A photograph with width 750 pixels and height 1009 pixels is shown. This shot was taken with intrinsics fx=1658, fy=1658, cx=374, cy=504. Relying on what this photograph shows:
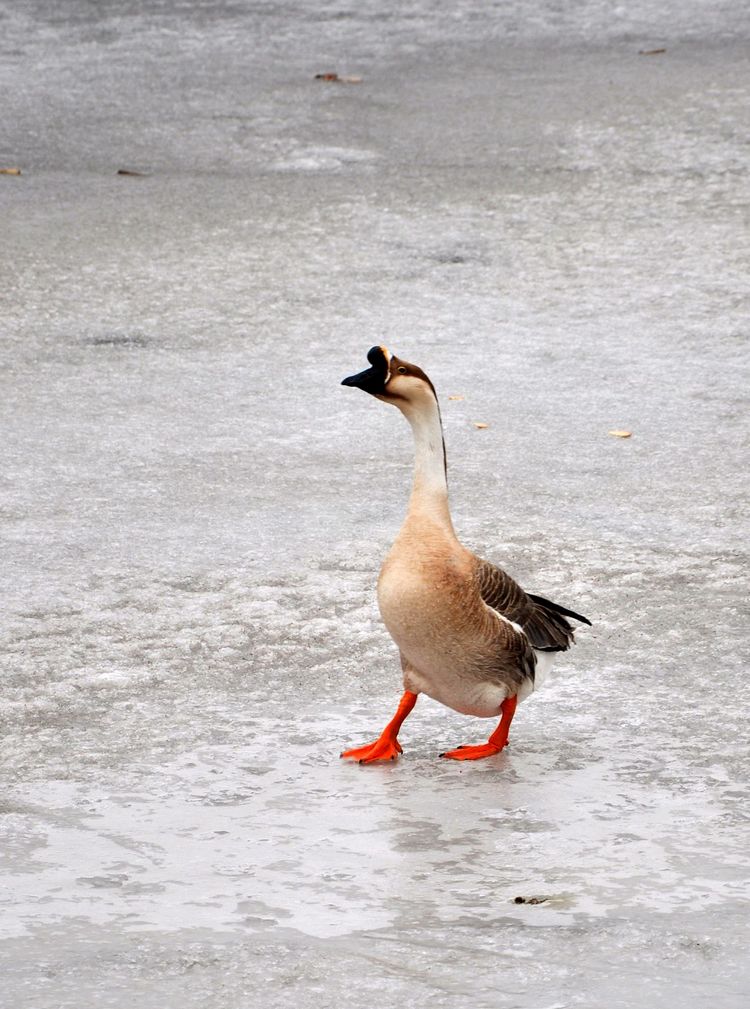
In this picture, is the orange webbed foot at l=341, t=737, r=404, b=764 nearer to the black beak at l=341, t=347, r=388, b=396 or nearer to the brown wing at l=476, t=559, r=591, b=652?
the brown wing at l=476, t=559, r=591, b=652

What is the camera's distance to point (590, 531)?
19.6 ft

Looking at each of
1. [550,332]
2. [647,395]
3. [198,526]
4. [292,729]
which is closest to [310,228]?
[550,332]

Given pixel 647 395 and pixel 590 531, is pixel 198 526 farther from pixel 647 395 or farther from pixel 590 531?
pixel 647 395

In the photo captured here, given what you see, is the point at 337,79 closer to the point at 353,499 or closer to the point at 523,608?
the point at 353,499

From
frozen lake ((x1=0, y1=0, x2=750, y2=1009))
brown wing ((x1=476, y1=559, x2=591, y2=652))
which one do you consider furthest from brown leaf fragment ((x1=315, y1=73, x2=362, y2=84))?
brown wing ((x1=476, y1=559, x2=591, y2=652))

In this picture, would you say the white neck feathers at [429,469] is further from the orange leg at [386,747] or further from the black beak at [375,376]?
the orange leg at [386,747]

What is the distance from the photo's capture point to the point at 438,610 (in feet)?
13.9

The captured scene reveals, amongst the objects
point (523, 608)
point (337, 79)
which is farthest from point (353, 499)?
point (337, 79)

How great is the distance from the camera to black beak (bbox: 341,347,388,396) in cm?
424

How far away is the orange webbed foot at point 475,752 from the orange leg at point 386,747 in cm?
15

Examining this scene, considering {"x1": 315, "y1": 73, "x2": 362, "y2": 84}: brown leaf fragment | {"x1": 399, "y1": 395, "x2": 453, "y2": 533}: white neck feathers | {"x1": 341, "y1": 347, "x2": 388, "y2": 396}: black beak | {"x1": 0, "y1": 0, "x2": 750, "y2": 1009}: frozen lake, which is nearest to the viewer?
{"x1": 0, "y1": 0, "x2": 750, "y2": 1009}: frozen lake

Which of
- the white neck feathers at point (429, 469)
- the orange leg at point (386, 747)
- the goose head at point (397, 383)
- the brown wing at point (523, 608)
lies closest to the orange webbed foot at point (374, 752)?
the orange leg at point (386, 747)

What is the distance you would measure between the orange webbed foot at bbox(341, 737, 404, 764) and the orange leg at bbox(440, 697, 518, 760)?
171 millimetres

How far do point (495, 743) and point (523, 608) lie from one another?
0.37 m
